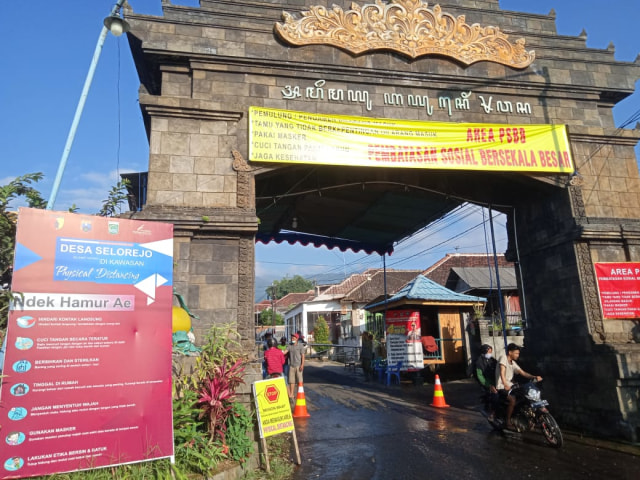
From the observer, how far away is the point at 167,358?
4633 millimetres

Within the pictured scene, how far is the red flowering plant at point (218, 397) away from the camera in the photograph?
511 cm

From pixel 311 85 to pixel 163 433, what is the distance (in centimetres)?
702

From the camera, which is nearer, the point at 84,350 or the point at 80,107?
the point at 84,350

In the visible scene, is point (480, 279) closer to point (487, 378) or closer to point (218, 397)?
point (487, 378)

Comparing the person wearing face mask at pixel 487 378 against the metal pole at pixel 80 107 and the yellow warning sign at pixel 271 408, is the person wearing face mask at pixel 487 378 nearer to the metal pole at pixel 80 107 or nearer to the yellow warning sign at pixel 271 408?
the yellow warning sign at pixel 271 408

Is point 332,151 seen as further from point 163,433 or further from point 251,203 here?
point 163,433

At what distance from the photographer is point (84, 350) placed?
4.14 metres

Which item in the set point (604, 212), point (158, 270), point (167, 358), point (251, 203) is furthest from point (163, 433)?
point (604, 212)

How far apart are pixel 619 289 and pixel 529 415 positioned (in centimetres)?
368

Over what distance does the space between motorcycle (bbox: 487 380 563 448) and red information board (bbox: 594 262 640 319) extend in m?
2.77

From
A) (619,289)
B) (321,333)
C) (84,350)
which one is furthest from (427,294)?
(321,333)

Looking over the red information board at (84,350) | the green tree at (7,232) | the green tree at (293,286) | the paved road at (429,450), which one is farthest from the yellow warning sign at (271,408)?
the green tree at (293,286)

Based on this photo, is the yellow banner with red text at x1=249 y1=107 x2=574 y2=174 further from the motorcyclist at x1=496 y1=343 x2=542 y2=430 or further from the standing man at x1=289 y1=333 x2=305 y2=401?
the standing man at x1=289 y1=333 x2=305 y2=401

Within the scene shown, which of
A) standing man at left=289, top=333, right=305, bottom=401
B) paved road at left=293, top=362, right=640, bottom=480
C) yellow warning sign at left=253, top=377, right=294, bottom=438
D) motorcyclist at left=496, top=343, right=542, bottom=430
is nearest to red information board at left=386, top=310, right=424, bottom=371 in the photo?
paved road at left=293, top=362, right=640, bottom=480
